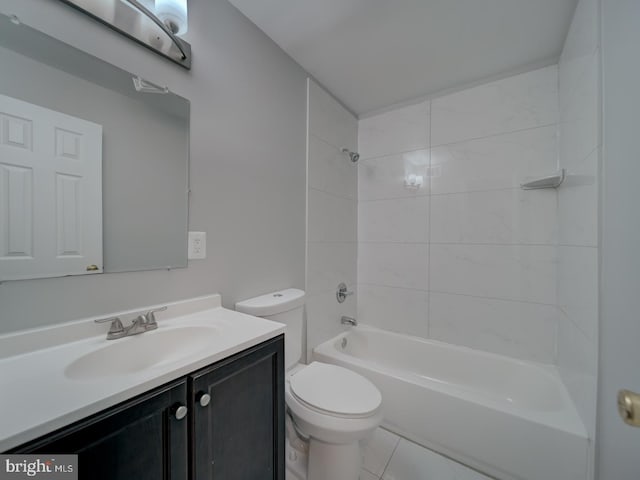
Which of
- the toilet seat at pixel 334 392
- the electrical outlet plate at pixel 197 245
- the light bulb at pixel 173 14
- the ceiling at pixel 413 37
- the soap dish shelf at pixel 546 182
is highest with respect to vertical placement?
the ceiling at pixel 413 37

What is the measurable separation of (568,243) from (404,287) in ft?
3.51

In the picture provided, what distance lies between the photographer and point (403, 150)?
2125mm

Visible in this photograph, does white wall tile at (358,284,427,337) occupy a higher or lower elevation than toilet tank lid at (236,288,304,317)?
lower

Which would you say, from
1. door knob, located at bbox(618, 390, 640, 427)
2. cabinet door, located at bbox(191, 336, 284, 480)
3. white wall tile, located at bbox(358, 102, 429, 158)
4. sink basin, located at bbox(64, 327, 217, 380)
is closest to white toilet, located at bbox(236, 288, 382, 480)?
cabinet door, located at bbox(191, 336, 284, 480)

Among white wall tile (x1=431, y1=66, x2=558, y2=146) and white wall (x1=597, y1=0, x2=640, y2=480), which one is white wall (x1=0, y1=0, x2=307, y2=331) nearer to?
white wall tile (x1=431, y1=66, x2=558, y2=146)

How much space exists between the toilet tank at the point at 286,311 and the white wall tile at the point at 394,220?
1.08 m

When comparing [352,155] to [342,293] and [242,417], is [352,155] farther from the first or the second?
[242,417]

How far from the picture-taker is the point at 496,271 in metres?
1.76

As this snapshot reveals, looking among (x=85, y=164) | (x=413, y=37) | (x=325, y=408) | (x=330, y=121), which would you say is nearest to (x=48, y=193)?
(x=85, y=164)

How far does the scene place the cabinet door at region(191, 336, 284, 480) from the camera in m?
0.69

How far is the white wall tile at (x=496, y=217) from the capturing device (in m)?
1.62

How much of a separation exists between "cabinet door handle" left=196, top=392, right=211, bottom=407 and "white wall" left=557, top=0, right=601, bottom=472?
1458 mm

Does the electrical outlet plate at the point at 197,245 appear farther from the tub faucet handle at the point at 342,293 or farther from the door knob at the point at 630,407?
the door knob at the point at 630,407
